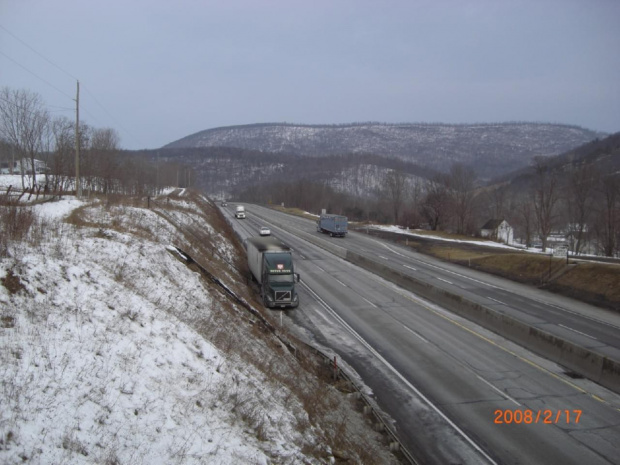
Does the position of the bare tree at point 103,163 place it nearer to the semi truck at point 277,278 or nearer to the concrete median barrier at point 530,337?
the semi truck at point 277,278

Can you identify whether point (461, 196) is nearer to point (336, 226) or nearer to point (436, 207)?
point (436, 207)

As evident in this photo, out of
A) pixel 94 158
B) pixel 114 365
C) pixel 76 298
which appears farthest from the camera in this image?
pixel 94 158

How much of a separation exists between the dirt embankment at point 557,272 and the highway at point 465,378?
226 cm

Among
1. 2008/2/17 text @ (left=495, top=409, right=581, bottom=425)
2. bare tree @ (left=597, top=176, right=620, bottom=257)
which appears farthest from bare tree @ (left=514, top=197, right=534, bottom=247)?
2008/2/17 text @ (left=495, top=409, right=581, bottom=425)

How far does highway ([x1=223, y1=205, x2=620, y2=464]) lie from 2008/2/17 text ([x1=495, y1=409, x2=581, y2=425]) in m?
0.03

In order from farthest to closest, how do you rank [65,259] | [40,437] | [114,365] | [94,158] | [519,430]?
[94,158], [65,259], [519,430], [114,365], [40,437]

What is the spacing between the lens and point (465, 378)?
17094 millimetres

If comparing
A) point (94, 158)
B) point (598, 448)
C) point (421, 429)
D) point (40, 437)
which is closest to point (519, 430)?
point (598, 448)

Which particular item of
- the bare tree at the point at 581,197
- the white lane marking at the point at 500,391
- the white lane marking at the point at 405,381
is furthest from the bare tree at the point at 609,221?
the white lane marking at the point at 500,391

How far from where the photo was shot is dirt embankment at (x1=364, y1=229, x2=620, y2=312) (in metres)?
28.3

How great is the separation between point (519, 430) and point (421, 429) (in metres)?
3.05

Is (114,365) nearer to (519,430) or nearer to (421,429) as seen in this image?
(421,429)

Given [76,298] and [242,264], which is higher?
[76,298]

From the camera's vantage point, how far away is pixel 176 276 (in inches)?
749
